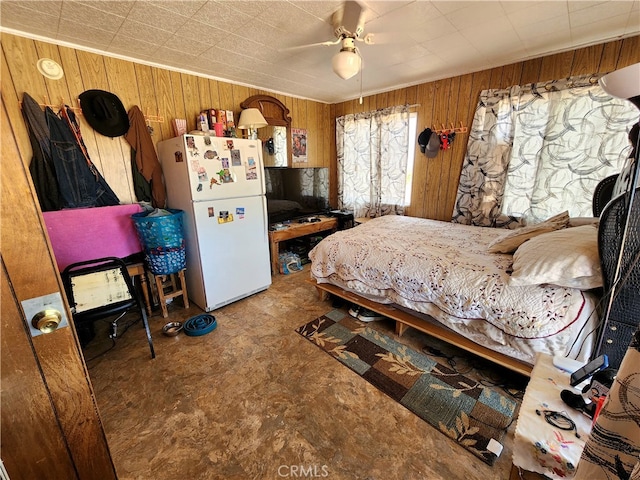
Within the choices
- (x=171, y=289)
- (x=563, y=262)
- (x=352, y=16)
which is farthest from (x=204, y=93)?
(x=563, y=262)

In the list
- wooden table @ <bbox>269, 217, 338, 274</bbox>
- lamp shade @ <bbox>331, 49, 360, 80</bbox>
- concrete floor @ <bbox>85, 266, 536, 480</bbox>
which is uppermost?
lamp shade @ <bbox>331, 49, 360, 80</bbox>

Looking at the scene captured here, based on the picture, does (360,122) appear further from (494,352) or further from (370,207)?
(494,352)

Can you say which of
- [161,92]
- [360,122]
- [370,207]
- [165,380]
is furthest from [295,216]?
[165,380]

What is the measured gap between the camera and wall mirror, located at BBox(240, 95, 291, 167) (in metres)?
3.48

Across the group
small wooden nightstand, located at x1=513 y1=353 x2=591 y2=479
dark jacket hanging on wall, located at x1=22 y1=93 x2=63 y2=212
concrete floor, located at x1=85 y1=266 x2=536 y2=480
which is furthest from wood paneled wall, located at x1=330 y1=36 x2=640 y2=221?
dark jacket hanging on wall, located at x1=22 y1=93 x2=63 y2=212

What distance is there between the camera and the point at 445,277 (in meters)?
1.78

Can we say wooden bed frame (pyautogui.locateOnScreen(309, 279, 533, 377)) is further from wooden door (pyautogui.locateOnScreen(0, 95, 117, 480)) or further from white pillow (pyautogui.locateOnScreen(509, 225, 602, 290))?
wooden door (pyautogui.locateOnScreen(0, 95, 117, 480))

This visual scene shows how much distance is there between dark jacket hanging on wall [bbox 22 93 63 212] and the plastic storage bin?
0.58m

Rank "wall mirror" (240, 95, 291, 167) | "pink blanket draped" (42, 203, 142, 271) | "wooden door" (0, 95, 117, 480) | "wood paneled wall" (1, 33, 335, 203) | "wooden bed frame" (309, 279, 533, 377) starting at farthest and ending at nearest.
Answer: "wall mirror" (240, 95, 291, 167) → "pink blanket draped" (42, 203, 142, 271) → "wood paneled wall" (1, 33, 335, 203) → "wooden bed frame" (309, 279, 533, 377) → "wooden door" (0, 95, 117, 480)

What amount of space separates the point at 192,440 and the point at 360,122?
407cm

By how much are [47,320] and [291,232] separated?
9.52 ft

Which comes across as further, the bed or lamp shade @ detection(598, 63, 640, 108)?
the bed

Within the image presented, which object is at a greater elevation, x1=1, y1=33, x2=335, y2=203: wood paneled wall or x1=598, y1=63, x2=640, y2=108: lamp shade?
x1=1, y1=33, x2=335, y2=203: wood paneled wall

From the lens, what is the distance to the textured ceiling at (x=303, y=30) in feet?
5.68
